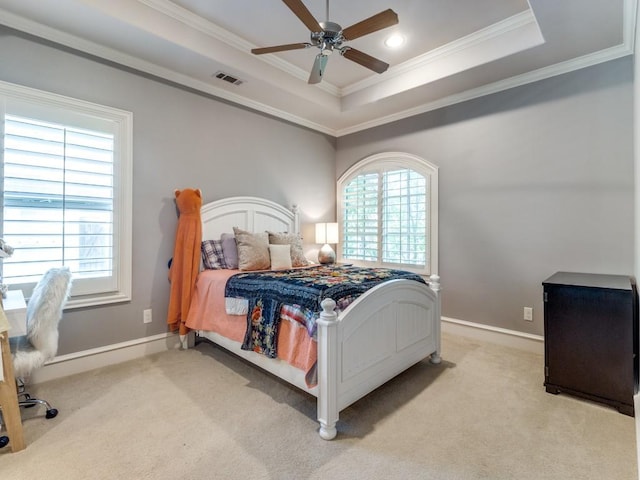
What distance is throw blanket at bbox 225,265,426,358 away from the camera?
1.97 m

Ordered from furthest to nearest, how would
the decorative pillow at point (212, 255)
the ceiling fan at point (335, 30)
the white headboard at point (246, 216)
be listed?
1. the white headboard at point (246, 216)
2. the decorative pillow at point (212, 255)
3. the ceiling fan at point (335, 30)

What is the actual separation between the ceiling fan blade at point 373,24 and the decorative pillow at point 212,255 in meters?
2.22

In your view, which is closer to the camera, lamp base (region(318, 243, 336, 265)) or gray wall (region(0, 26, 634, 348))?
gray wall (region(0, 26, 634, 348))

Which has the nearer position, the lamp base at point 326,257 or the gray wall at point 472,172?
the gray wall at point 472,172

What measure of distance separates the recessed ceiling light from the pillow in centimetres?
227

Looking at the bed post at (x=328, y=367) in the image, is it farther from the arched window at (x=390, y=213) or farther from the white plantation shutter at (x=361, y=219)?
the white plantation shutter at (x=361, y=219)

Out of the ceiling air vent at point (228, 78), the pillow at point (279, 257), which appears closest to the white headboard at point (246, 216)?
the pillow at point (279, 257)

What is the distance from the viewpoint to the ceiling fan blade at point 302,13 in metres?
1.82

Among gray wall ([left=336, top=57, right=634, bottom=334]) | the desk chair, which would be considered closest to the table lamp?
gray wall ([left=336, top=57, right=634, bottom=334])

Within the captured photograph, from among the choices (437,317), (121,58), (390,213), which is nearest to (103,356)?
(121,58)

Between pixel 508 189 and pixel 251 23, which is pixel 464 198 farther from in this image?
pixel 251 23

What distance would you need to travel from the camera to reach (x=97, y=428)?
1.85 metres

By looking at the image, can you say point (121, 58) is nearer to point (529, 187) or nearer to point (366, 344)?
point (366, 344)

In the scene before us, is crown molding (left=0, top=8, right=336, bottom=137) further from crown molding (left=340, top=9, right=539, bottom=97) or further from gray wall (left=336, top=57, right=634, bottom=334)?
gray wall (left=336, top=57, right=634, bottom=334)
